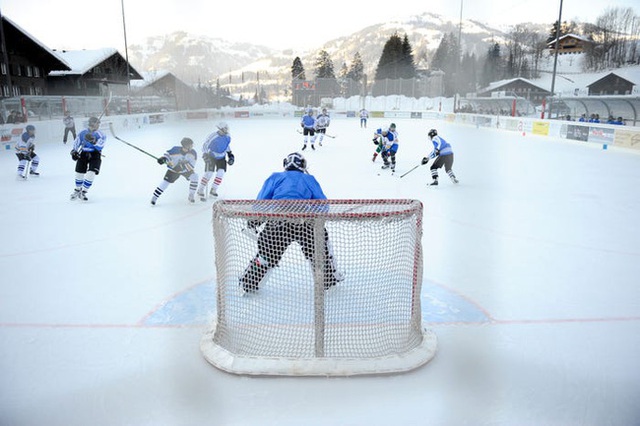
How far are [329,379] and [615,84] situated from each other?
95.6ft

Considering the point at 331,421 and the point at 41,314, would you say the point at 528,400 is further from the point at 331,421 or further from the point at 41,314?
the point at 41,314

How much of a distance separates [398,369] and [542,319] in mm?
1208

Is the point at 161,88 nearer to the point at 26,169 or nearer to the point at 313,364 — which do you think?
the point at 26,169

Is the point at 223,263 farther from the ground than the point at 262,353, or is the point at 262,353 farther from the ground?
the point at 223,263

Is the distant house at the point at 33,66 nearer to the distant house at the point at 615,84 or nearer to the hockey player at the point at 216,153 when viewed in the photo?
the hockey player at the point at 216,153

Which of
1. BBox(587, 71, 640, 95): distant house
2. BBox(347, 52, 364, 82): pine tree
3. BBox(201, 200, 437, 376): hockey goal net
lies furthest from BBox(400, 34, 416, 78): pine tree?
BBox(201, 200, 437, 376): hockey goal net

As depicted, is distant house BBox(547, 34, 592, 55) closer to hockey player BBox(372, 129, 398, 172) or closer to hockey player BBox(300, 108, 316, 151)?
hockey player BBox(300, 108, 316, 151)

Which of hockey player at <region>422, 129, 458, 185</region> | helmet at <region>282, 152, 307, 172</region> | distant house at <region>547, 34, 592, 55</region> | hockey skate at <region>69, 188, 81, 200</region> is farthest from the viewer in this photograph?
distant house at <region>547, 34, 592, 55</region>

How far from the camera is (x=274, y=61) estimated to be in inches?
2621

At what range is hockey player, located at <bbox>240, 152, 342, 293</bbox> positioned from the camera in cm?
246

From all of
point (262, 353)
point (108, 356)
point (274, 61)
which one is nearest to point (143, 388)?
point (108, 356)

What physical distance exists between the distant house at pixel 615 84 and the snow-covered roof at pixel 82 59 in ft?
84.0

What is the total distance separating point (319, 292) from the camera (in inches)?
93.2

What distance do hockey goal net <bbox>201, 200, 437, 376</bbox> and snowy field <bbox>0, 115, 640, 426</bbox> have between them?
11 cm
